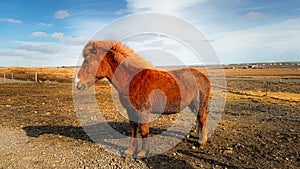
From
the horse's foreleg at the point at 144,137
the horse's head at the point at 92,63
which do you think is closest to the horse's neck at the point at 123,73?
the horse's head at the point at 92,63

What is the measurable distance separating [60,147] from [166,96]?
10.4 ft

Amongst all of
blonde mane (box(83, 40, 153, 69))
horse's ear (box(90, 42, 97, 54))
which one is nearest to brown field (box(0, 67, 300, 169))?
blonde mane (box(83, 40, 153, 69))

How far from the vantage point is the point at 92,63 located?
5.59 m

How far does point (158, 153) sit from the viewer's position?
6211 millimetres

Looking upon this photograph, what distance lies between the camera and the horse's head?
219 inches

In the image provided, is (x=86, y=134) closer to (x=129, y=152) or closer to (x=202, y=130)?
(x=129, y=152)

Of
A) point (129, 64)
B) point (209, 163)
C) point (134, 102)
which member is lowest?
point (209, 163)

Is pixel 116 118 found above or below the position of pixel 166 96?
below

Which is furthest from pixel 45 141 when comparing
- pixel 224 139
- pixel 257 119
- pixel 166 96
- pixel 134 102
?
pixel 257 119

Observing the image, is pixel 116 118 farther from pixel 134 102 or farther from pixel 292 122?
pixel 292 122

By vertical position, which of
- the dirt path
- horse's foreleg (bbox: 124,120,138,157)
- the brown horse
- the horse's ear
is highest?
the horse's ear

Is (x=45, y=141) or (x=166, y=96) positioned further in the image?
(x=45, y=141)

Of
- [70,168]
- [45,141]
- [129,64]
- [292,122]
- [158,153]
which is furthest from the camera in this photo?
[292,122]

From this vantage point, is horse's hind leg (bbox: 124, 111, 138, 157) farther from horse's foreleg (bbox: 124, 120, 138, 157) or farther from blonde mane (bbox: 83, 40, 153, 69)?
blonde mane (bbox: 83, 40, 153, 69)
